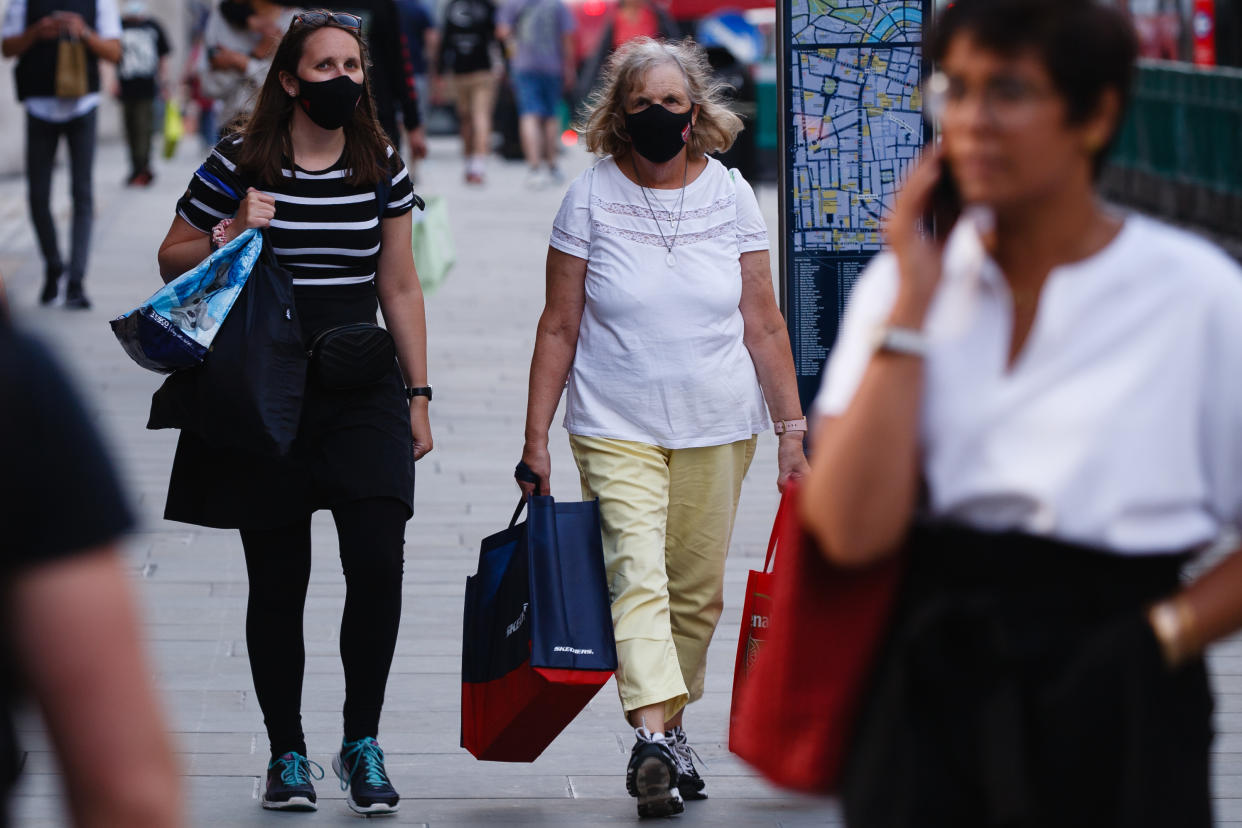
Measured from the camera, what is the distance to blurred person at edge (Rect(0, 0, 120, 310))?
10.7 meters

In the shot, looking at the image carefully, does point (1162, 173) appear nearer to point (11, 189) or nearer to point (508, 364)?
point (508, 364)

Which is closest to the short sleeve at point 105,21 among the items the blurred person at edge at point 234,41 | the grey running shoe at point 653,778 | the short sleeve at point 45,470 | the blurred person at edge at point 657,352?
the blurred person at edge at point 234,41

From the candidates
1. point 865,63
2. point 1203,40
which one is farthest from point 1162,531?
point 1203,40

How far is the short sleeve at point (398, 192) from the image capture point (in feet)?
14.3

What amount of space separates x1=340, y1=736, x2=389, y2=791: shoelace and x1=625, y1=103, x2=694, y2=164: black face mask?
1.43m

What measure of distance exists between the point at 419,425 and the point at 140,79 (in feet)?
48.5

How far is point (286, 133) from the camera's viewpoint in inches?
169

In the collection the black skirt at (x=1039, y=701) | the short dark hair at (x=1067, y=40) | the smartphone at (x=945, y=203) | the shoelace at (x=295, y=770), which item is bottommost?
the shoelace at (x=295, y=770)

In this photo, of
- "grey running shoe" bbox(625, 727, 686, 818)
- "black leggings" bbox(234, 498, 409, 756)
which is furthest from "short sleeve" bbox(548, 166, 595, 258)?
"grey running shoe" bbox(625, 727, 686, 818)

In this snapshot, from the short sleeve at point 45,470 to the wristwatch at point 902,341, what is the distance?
822 mm

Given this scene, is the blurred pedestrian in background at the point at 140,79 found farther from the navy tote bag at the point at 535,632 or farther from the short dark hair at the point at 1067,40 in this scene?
the short dark hair at the point at 1067,40

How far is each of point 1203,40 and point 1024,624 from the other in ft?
51.5

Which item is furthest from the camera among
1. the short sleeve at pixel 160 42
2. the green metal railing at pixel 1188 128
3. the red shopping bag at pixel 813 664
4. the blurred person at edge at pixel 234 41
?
the short sleeve at pixel 160 42

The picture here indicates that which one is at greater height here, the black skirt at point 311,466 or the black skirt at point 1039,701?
the black skirt at point 1039,701
